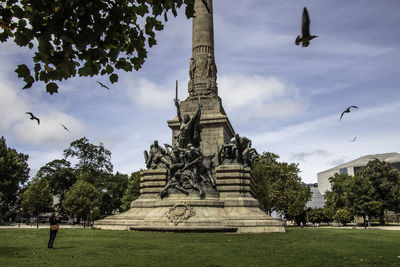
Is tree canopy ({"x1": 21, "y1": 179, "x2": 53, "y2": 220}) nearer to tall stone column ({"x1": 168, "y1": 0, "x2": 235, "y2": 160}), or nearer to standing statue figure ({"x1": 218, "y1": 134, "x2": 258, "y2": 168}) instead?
tall stone column ({"x1": 168, "y1": 0, "x2": 235, "y2": 160})

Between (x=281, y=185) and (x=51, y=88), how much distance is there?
45.6 meters

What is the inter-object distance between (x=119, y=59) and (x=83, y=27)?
107 cm

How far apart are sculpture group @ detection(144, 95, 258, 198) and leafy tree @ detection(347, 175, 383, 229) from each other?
99.4 ft

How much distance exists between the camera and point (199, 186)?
21.5 metres

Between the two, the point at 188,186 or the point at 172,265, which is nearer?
the point at 172,265

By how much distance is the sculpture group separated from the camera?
2177 cm

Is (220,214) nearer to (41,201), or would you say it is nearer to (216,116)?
(216,116)

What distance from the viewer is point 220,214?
66.1 ft

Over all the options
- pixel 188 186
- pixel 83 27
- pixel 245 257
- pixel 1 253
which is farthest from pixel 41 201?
pixel 83 27

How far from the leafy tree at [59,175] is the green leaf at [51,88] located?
57162 mm

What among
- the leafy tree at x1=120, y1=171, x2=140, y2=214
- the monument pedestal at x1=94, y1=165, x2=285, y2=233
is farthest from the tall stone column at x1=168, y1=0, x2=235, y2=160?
the leafy tree at x1=120, y1=171, x2=140, y2=214

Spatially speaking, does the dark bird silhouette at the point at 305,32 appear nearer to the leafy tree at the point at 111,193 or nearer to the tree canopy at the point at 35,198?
the tree canopy at the point at 35,198

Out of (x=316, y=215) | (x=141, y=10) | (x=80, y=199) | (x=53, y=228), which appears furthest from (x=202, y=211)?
(x=316, y=215)

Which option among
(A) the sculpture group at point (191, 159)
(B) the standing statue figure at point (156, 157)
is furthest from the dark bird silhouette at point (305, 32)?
(B) the standing statue figure at point (156, 157)
